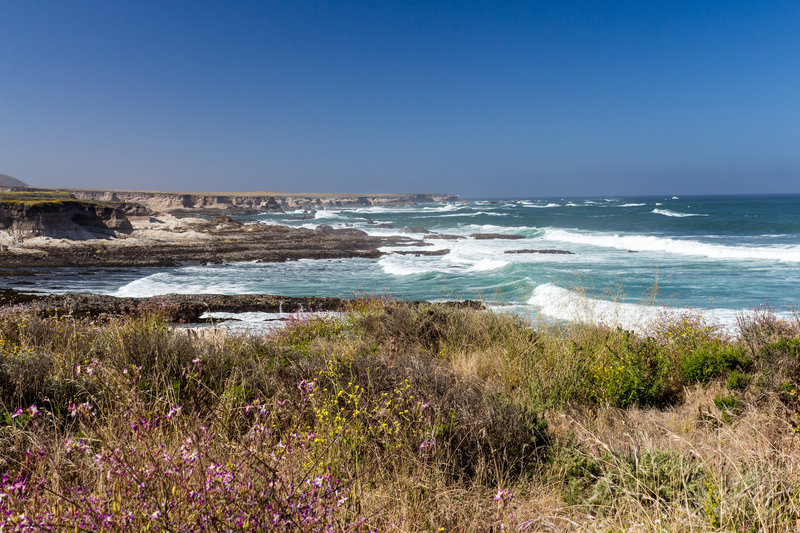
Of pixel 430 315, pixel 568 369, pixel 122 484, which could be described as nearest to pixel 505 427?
pixel 568 369

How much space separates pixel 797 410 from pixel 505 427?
8.48 ft

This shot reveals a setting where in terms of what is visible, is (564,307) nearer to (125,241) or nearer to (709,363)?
(709,363)

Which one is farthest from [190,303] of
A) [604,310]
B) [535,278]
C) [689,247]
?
[689,247]

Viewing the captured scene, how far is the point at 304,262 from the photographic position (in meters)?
29.1

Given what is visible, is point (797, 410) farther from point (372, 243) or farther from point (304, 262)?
point (372, 243)

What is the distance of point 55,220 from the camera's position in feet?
108

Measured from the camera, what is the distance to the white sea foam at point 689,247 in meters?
27.0

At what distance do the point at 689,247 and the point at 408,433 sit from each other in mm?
36644

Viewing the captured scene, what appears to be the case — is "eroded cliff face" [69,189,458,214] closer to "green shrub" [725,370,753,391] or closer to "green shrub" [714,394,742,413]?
"green shrub" [725,370,753,391]

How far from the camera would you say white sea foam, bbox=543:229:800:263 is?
2705 centimetres

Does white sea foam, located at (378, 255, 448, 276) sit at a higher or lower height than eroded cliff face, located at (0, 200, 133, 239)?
lower

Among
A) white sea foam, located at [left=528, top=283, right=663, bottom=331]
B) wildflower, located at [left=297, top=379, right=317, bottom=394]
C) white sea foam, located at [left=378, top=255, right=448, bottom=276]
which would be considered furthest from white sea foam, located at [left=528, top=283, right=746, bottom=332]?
white sea foam, located at [left=378, top=255, right=448, bottom=276]

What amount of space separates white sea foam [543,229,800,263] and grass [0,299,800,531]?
85.1 ft

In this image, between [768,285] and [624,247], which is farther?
Answer: [624,247]
